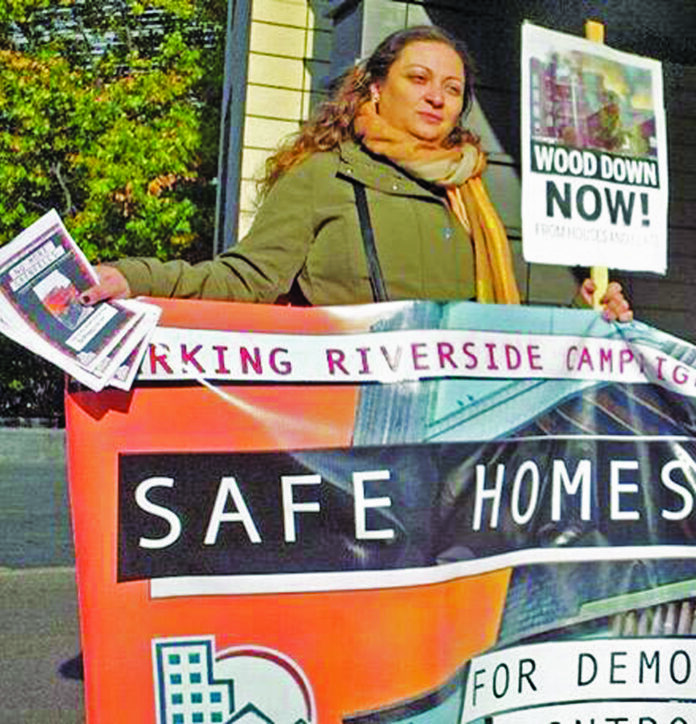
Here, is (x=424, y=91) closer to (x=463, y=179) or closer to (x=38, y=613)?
(x=463, y=179)

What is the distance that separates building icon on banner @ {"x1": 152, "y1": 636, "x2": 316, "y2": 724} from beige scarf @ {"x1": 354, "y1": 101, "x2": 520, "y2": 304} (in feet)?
3.30

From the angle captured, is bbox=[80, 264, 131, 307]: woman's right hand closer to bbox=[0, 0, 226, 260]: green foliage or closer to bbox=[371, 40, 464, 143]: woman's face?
bbox=[371, 40, 464, 143]: woman's face

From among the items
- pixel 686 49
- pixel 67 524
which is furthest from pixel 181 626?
pixel 67 524

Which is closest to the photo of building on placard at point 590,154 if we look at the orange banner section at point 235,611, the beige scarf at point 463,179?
the beige scarf at point 463,179

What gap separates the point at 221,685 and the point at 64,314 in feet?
2.64

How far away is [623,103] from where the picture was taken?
345 cm

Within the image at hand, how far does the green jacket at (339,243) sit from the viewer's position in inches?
119

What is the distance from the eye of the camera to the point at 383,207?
307cm

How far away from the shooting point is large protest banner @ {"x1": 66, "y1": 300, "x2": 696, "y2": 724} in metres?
2.70

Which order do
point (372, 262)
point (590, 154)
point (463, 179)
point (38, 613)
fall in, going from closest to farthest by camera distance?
point (372, 262) < point (463, 179) < point (590, 154) < point (38, 613)

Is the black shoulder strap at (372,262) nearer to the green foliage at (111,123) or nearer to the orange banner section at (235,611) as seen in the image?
the orange banner section at (235,611)

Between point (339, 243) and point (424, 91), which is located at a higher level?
point (424, 91)

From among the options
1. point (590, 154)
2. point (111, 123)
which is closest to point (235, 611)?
point (590, 154)

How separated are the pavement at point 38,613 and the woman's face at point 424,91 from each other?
95.9 inches
